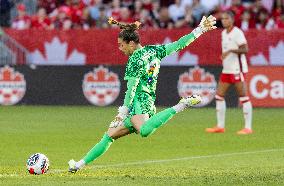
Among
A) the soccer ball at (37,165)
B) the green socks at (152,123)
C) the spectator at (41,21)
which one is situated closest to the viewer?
the green socks at (152,123)

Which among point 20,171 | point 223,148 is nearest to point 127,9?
point 223,148

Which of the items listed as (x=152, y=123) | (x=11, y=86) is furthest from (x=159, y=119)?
(x=11, y=86)

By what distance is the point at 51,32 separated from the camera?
91.5 feet

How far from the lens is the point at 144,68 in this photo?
1259 cm

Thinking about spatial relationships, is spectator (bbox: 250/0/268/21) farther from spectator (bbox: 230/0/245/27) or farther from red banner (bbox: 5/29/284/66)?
red banner (bbox: 5/29/284/66)

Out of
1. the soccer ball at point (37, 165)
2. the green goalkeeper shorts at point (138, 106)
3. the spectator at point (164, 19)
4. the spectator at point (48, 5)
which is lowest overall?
the soccer ball at point (37, 165)

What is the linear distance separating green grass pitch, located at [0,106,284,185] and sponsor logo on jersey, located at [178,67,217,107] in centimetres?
83

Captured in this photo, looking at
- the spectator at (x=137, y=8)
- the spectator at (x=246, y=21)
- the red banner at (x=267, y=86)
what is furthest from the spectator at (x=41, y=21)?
the red banner at (x=267, y=86)

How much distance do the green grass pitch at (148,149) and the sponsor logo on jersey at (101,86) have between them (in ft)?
2.63

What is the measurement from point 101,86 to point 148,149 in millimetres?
9233

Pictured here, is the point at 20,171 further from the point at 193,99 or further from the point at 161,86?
the point at 161,86

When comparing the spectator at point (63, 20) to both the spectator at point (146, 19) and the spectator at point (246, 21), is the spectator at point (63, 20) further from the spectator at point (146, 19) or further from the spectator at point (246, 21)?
the spectator at point (246, 21)

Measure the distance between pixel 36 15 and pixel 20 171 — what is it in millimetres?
17189

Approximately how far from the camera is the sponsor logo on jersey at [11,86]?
85.3ft
